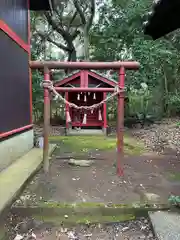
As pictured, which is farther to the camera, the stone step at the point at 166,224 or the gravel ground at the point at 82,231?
the gravel ground at the point at 82,231

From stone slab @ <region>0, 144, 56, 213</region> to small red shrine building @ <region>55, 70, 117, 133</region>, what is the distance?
5.15 m

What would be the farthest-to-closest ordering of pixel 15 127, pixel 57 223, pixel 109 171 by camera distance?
pixel 15 127 < pixel 109 171 < pixel 57 223

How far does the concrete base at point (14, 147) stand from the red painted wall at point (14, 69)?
160mm

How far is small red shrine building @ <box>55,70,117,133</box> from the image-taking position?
10570 millimetres

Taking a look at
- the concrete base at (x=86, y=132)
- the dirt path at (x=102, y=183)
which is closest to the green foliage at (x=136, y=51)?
the concrete base at (x=86, y=132)

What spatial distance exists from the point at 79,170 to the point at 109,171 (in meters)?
0.55

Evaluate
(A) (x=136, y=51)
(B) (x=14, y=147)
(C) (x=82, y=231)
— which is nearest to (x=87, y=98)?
(A) (x=136, y=51)

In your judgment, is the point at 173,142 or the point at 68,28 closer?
the point at 173,142

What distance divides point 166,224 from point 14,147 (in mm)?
3345

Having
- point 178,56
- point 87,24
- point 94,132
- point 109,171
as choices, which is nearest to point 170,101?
point 178,56

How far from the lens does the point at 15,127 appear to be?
17.5ft

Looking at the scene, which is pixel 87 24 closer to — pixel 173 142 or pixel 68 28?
pixel 68 28

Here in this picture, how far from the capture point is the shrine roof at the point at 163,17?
9.01 ft

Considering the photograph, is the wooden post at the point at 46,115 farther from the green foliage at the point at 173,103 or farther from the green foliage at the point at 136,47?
the green foliage at the point at 173,103
